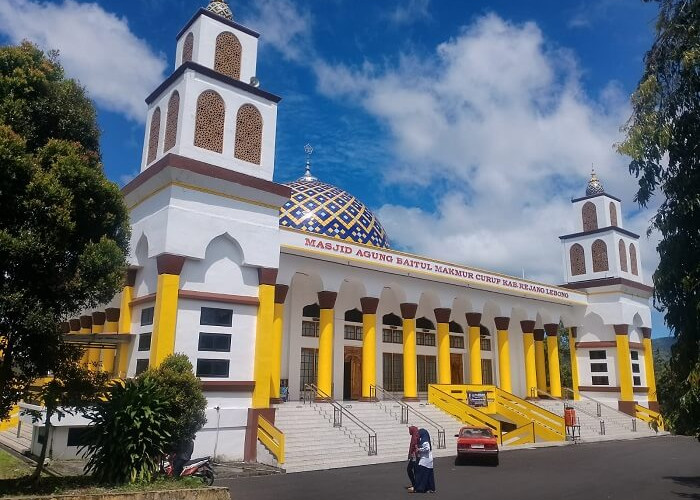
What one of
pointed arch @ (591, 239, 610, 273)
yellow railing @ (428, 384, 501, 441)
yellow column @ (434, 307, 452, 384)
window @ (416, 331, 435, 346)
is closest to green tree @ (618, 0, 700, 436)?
yellow railing @ (428, 384, 501, 441)

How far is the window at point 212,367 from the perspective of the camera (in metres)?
14.8

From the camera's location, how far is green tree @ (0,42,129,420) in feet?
27.1

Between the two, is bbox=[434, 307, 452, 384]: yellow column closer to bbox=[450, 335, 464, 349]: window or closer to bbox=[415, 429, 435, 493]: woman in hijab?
bbox=[450, 335, 464, 349]: window

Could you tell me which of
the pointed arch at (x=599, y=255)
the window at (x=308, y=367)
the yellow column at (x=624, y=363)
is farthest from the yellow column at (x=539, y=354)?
the window at (x=308, y=367)

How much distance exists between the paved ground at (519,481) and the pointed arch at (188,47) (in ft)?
39.1

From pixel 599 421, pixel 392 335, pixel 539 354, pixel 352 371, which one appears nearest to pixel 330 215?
pixel 392 335

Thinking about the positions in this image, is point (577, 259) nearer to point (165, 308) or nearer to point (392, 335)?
point (392, 335)

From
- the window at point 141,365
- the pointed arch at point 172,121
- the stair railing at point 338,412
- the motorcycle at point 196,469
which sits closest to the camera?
the motorcycle at point 196,469

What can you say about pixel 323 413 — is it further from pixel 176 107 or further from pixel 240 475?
pixel 176 107

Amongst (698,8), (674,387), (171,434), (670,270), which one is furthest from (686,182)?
(171,434)

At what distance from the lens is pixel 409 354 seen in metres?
23.4

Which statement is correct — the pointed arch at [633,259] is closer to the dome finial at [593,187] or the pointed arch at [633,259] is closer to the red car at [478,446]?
the dome finial at [593,187]

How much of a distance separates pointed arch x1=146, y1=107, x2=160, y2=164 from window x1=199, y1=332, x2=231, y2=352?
18.4ft

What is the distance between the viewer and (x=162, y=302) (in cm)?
1433
